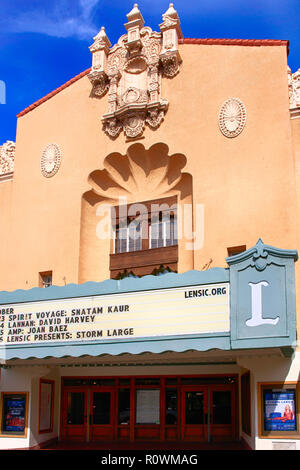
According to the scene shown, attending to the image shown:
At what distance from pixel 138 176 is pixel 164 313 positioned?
6.84 m

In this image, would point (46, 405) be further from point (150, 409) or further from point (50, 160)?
point (50, 160)

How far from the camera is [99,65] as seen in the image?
20297mm

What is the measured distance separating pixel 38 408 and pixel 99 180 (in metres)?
7.93

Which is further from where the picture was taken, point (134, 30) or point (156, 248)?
point (134, 30)

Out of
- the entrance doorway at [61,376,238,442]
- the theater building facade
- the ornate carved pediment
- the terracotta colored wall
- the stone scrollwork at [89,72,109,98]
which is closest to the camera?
the theater building facade

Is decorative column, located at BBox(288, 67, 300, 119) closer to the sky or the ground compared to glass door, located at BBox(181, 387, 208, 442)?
closer to the sky

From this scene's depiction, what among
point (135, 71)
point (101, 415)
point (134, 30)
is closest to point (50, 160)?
point (135, 71)

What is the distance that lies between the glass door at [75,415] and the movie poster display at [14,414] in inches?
66.0

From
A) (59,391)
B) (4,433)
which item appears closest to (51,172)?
(59,391)

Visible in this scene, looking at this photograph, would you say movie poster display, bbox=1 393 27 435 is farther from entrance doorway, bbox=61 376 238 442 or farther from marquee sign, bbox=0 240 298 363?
marquee sign, bbox=0 240 298 363

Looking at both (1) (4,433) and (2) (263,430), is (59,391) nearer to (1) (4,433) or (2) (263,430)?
(1) (4,433)

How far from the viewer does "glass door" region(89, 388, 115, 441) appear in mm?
18312

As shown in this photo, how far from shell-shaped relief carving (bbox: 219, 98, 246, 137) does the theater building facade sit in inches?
1.9

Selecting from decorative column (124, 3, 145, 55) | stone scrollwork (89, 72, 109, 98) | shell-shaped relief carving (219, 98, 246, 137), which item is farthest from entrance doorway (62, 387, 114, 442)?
decorative column (124, 3, 145, 55)
